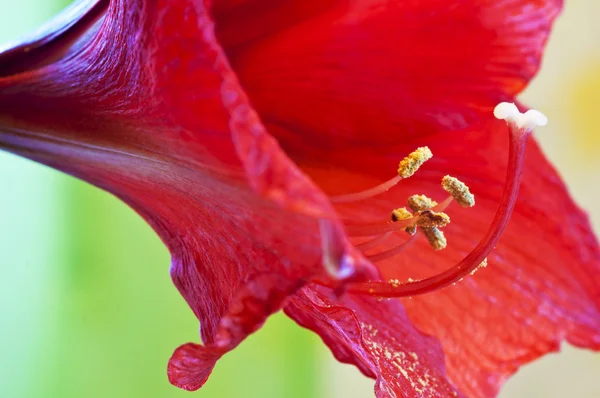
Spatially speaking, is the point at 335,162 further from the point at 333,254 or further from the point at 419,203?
the point at 333,254

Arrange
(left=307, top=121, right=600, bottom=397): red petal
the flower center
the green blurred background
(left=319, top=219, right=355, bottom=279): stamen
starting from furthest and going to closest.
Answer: the green blurred background → (left=307, top=121, right=600, bottom=397): red petal → the flower center → (left=319, top=219, right=355, bottom=279): stamen

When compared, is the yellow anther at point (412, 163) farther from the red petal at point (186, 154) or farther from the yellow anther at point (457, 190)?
the red petal at point (186, 154)

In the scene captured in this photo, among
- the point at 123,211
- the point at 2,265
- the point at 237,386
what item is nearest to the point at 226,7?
the point at 2,265

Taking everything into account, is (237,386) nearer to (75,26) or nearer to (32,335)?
(32,335)

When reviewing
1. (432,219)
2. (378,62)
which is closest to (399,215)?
(432,219)

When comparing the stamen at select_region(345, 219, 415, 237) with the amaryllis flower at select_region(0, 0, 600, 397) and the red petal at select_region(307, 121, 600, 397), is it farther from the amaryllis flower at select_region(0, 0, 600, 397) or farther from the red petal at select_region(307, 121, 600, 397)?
the red petal at select_region(307, 121, 600, 397)

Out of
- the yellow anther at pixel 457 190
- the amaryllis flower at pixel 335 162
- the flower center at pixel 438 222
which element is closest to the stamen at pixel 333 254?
the amaryllis flower at pixel 335 162

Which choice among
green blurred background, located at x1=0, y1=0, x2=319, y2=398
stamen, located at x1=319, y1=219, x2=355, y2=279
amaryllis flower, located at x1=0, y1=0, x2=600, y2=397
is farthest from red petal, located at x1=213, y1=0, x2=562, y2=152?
green blurred background, located at x1=0, y1=0, x2=319, y2=398
